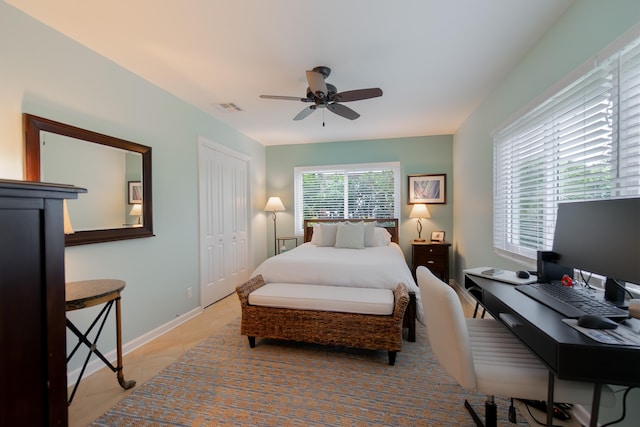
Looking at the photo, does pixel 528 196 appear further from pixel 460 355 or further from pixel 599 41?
pixel 460 355

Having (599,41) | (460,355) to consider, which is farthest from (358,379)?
(599,41)

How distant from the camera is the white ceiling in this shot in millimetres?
1727

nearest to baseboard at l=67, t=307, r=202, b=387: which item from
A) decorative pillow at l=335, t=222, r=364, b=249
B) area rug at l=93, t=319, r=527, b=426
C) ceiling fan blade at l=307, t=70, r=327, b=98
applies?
area rug at l=93, t=319, r=527, b=426

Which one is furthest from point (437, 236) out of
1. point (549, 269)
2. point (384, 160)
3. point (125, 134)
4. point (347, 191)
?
point (125, 134)

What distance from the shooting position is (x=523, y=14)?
1.78 metres

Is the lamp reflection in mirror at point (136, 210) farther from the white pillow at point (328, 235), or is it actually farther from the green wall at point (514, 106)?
the green wall at point (514, 106)

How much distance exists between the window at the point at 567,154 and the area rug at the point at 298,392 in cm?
136

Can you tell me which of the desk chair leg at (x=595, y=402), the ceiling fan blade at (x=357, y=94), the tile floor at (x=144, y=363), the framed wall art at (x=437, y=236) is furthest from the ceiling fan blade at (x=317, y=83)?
the framed wall art at (x=437, y=236)

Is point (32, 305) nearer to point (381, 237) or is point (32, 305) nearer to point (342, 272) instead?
point (342, 272)

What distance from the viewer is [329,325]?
2307 millimetres

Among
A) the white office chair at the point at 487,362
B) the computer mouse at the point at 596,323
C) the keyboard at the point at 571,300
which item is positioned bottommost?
the white office chair at the point at 487,362

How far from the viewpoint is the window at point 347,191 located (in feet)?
16.2

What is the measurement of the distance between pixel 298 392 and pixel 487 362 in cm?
123

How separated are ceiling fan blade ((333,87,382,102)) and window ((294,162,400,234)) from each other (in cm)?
248
